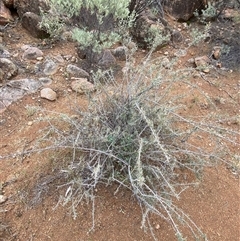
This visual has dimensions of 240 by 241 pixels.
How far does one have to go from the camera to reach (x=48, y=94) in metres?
2.86

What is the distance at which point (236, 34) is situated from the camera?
395 cm

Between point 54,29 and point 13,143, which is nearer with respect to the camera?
point 13,143

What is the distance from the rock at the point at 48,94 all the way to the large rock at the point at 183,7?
211cm

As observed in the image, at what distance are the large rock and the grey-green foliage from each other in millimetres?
1156

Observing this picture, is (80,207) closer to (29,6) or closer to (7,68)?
(7,68)

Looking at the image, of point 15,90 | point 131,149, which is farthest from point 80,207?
point 15,90

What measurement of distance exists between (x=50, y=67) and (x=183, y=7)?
1.95m

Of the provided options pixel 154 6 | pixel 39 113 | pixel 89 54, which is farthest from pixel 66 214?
pixel 154 6

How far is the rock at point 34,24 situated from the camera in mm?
3465

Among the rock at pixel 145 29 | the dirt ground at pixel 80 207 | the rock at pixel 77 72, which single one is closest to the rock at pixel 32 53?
the rock at pixel 77 72

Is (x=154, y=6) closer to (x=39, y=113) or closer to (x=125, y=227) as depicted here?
(x=39, y=113)

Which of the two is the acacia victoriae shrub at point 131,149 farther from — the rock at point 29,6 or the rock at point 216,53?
the rock at point 29,6

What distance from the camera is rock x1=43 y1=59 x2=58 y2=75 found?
10.3 feet

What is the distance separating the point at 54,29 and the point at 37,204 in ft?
6.76
